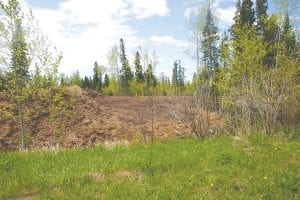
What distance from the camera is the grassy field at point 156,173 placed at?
711 cm

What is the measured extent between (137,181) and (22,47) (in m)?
12.0

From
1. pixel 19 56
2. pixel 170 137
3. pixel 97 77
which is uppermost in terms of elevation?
pixel 97 77

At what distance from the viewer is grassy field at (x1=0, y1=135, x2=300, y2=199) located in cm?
711

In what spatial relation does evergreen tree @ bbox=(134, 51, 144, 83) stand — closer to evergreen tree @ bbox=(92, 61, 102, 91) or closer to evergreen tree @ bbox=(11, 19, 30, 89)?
evergreen tree @ bbox=(92, 61, 102, 91)

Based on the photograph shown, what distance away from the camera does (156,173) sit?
817cm

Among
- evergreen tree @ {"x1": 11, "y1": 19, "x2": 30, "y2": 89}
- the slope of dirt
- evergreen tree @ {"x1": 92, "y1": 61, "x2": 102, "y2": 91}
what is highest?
evergreen tree @ {"x1": 92, "y1": 61, "x2": 102, "y2": 91}

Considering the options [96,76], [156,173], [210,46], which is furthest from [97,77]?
[156,173]

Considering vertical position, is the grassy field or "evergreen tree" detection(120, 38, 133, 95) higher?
"evergreen tree" detection(120, 38, 133, 95)

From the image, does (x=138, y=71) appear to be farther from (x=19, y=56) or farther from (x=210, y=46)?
(x=19, y=56)

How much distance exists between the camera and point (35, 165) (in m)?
8.80

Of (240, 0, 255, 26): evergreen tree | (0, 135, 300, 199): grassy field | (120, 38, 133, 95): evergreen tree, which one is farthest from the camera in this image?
(120, 38, 133, 95): evergreen tree

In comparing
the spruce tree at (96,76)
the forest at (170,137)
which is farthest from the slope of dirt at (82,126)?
the spruce tree at (96,76)

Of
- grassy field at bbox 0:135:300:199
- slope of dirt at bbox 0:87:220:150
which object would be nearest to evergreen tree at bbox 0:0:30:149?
slope of dirt at bbox 0:87:220:150

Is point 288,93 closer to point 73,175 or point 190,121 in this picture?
point 190,121
